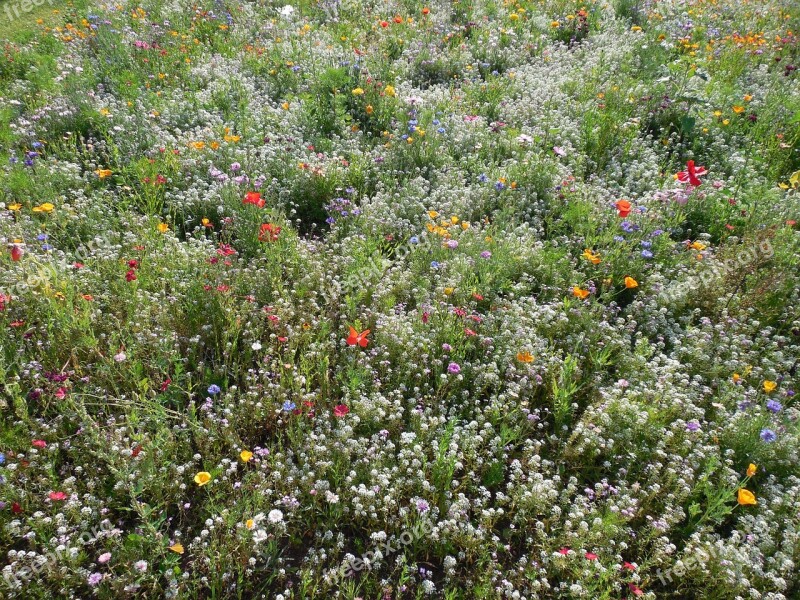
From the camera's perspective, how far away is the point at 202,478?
3.24m

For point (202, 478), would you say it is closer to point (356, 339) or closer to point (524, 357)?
point (356, 339)

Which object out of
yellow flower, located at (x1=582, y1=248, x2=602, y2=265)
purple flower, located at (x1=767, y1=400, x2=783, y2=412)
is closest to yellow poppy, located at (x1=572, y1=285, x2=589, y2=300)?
yellow flower, located at (x1=582, y1=248, x2=602, y2=265)

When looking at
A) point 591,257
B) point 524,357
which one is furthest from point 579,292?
point 524,357

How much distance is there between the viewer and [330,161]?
5902 millimetres

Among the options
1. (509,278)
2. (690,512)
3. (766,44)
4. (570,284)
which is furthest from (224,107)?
(766,44)

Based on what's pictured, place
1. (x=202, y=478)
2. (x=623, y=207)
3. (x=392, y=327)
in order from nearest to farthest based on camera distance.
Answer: (x=202, y=478)
(x=392, y=327)
(x=623, y=207)

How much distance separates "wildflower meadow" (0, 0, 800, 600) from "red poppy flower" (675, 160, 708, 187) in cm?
8

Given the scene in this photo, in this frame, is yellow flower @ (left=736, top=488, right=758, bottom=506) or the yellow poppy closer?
yellow flower @ (left=736, top=488, right=758, bottom=506)

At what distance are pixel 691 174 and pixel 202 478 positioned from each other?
473cm

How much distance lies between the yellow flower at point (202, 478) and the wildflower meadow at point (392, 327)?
0.6 inches

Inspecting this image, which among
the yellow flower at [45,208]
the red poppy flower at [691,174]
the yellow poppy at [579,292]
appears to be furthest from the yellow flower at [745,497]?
the yellow flower at [45,208]

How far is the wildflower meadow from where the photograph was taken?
3.19m

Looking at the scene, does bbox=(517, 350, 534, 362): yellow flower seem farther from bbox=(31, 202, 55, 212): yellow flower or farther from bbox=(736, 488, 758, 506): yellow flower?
bbox=(31, 202, 55, 212): yellow flower

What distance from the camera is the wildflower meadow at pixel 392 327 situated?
10.5ft
